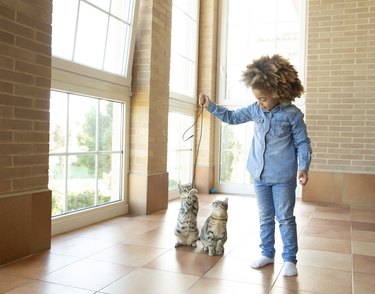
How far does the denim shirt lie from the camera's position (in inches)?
113

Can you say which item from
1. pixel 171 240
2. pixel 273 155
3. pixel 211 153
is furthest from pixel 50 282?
pixel 211 153

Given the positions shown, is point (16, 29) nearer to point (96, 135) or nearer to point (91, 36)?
point (91, 36)

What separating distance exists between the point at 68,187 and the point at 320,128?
3.92m

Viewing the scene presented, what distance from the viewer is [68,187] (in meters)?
3.85

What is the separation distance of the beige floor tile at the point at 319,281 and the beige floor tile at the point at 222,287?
0.54 feet

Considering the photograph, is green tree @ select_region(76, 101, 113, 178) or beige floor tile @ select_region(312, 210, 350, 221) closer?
green tree @ select_region(76, 101, 113, 178)

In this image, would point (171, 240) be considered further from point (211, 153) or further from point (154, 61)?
point (211, 153)

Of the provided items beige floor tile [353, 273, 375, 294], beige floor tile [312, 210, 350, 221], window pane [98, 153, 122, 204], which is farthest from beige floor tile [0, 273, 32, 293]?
beige floor tile [312, 210, 350, 221]

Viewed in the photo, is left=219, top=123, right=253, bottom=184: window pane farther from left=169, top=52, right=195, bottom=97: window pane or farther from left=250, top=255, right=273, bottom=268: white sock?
left=250, top=255, right=273, bottom=268: white sock

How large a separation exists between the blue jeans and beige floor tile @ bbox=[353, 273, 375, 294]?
412 mm

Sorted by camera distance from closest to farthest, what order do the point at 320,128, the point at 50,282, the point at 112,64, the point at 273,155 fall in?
the point at 50,282 → the point at 273,155 → the point at 112,64 → the point at 320,128

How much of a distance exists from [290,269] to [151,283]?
0.94 meters

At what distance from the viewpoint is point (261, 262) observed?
3.00 m

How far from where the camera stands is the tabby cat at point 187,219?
11.1ft
